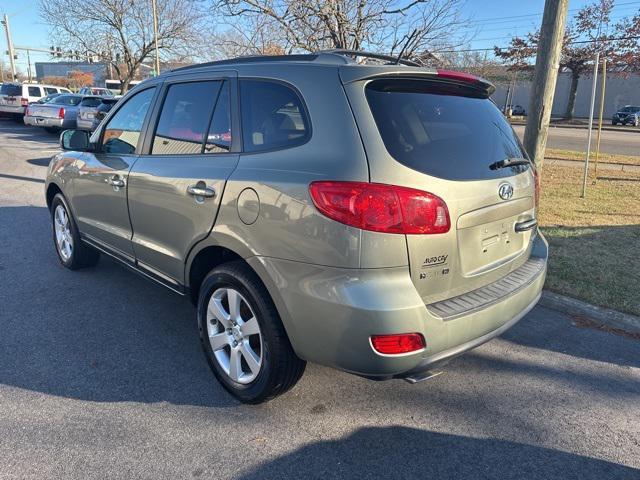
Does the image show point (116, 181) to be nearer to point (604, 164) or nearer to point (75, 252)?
point (75, 252)

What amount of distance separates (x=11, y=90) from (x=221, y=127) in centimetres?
2609

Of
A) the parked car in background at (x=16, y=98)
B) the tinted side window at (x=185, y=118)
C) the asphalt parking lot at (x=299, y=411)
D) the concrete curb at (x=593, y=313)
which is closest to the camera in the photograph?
the asphalt parking lot at (x=299, y=411)

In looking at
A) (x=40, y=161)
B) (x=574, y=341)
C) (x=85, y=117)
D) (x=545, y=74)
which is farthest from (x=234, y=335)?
(x=85, y=117)

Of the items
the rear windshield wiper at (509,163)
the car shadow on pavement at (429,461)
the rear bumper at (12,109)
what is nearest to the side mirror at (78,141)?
the car shadow on pavement at (429,461)

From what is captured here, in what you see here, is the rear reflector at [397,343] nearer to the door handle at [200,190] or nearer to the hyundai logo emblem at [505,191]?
the hyundai logo emblem at [505,191]

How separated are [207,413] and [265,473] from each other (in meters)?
0.59

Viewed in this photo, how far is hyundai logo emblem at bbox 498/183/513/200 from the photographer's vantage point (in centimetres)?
264

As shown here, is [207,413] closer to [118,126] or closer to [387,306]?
[387,306]

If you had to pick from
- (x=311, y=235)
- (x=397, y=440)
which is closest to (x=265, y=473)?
(x=397, y=440)

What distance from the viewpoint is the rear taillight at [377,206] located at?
7.15 feet

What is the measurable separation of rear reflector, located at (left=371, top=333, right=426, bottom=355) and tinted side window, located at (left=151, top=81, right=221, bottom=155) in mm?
1689

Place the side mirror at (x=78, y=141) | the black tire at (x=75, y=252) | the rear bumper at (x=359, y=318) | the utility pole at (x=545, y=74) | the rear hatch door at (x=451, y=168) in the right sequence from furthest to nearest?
1. the utility pole at (x=545, y=74)
2. the black tire at (x=75, y=252)
3. the side mirror at (x=78, y=141)
4. the rear hatch door at (x=451, y=168)
5. the rear bumper at (x=359, y=318)

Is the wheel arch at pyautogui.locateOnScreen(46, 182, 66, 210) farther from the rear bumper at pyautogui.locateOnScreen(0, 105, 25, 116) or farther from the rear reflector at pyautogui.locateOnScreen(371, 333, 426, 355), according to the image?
the rear bumper at pyautogui.locateOnScreen(0, 105, 25, 116)

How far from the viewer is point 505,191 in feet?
8.77
